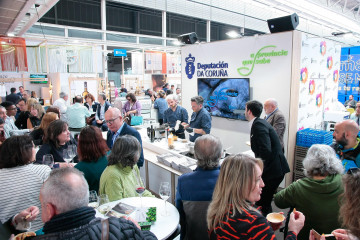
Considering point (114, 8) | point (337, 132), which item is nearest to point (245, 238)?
point (337, 132)

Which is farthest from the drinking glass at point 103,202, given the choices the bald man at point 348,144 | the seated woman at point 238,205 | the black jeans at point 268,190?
the bald man at point 348,144

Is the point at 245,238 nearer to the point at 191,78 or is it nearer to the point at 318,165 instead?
the point at 318,165

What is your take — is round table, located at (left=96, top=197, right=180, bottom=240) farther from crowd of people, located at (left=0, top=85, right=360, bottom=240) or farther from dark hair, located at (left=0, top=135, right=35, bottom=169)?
dark hair, located at (left=0, top=135, right=35, bottom=169)

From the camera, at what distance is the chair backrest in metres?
1.88

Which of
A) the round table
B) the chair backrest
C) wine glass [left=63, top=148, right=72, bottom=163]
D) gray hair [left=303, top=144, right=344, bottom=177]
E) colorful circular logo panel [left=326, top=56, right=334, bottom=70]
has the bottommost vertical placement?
the round table

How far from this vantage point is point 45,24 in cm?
1088

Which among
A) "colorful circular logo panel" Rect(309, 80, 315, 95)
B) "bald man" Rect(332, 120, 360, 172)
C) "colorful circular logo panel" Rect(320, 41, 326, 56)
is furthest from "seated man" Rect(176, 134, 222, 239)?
"colorful circular logo panel" Rect(320, 41, 326, 56)

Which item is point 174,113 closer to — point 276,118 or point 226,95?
point 226,95

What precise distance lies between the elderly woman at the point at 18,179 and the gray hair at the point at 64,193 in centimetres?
95

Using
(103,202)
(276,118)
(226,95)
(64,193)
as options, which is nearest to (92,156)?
(103,202)

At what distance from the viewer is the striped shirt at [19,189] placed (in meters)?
2.07

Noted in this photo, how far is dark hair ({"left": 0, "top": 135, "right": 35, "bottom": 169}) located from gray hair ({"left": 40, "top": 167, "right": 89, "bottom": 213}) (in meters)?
1.05

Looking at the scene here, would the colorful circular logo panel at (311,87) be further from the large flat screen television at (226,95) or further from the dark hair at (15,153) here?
the dark hair at (15,153)

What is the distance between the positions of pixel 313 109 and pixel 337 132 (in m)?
2.40
